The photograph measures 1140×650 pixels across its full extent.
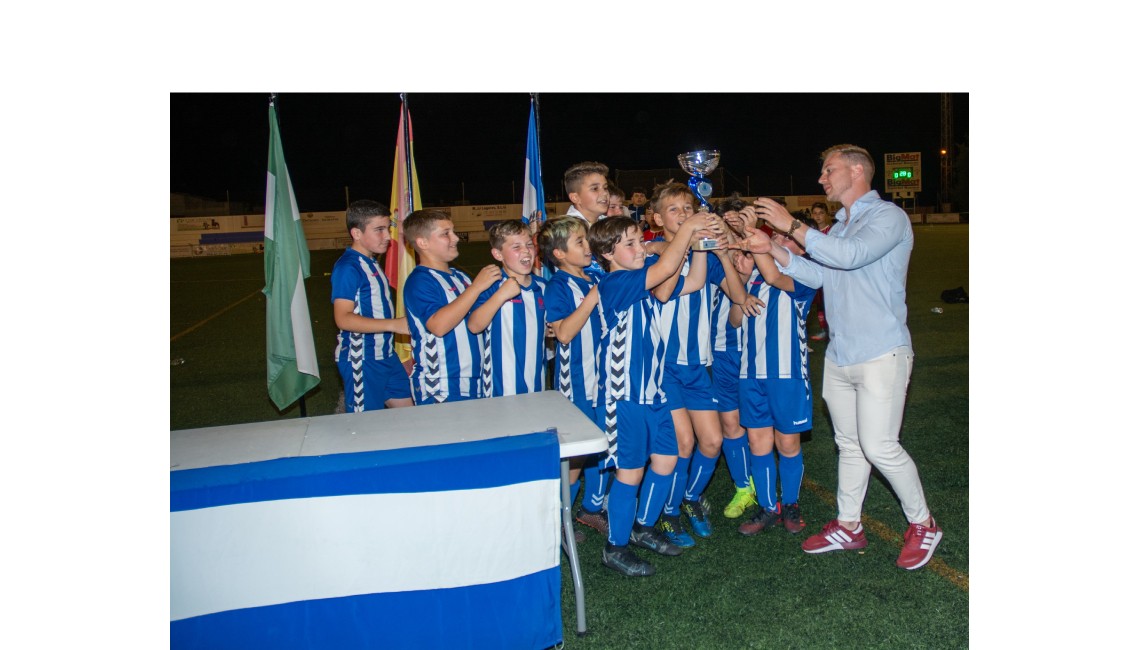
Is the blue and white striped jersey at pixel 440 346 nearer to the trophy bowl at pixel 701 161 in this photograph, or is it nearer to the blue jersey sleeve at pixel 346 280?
the blue jersey sleeve at pixel 346 280

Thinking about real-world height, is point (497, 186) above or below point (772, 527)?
above

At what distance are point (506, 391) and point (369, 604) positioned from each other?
5.11ft

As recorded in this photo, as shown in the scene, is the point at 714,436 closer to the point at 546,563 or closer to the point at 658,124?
the point at 546,563

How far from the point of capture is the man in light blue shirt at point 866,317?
3.28m

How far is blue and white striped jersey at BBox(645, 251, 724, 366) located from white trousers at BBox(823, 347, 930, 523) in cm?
63

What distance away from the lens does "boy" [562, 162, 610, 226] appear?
429 cm

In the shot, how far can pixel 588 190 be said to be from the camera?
4293 millimetres

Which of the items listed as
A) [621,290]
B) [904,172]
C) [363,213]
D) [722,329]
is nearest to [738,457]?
[722,329]

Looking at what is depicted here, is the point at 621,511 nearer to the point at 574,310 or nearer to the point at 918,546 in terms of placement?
the point at 574,310

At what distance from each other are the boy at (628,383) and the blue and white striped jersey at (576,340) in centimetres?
13

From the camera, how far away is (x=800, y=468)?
4.11 metres

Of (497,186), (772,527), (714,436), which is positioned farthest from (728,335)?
(497,186)

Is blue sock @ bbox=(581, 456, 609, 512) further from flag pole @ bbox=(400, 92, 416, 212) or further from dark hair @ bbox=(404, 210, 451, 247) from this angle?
flag pole @ bbox=(400, 92, 416, 212)

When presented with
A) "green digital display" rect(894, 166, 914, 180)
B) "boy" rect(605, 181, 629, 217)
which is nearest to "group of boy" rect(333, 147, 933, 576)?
"boy" rect(605, 181, 629, 217)
